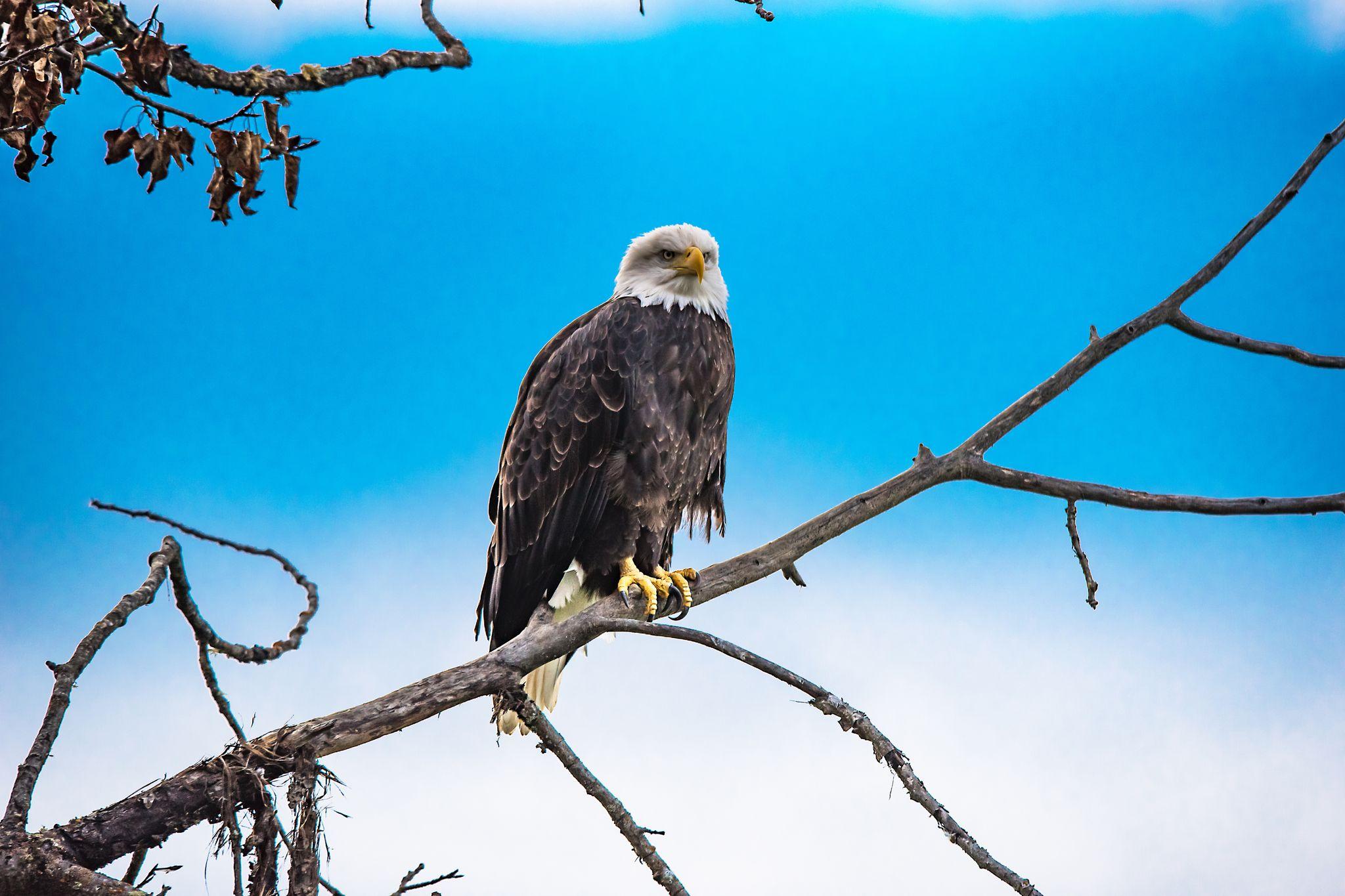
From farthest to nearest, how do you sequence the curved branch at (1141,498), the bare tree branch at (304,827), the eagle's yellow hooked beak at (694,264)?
the eagle's yellow hooked beak at (694,264) → the curved branch at (1141,498) → the bare tree branch at (304,827)

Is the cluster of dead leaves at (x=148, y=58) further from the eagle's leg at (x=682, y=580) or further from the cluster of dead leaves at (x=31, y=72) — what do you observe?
the eagle's leg at (x=682, y=580)

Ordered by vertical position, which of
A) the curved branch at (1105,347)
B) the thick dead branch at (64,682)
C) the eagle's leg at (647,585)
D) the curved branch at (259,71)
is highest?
the curved branch at (259,71)

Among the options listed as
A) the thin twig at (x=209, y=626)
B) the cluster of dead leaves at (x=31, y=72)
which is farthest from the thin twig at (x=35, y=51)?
the thin twig at (x=209, y=626)

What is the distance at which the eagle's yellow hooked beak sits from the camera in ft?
15.4

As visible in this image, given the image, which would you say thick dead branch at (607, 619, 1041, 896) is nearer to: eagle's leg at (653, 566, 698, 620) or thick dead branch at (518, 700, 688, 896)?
thick dead branch at (518, 700, 688, 896)

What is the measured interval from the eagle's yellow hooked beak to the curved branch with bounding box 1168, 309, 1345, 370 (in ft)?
6.20

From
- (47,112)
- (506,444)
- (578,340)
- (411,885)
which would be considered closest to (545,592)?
(506,444)

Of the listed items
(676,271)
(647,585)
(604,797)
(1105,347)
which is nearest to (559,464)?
(647,585)

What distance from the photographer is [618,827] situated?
3.29m

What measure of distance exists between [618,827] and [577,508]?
4.71 feet

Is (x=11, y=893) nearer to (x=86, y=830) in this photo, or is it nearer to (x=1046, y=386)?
(x=86, y=830)

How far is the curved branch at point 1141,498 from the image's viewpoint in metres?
3.97

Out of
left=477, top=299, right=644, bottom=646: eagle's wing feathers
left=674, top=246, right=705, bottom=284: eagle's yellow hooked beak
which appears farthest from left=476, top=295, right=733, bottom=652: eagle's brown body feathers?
left=674, top=246, right=705, bottom=284: eagle's yellow hooked beak

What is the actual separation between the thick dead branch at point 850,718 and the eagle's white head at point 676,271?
5.74 ft
